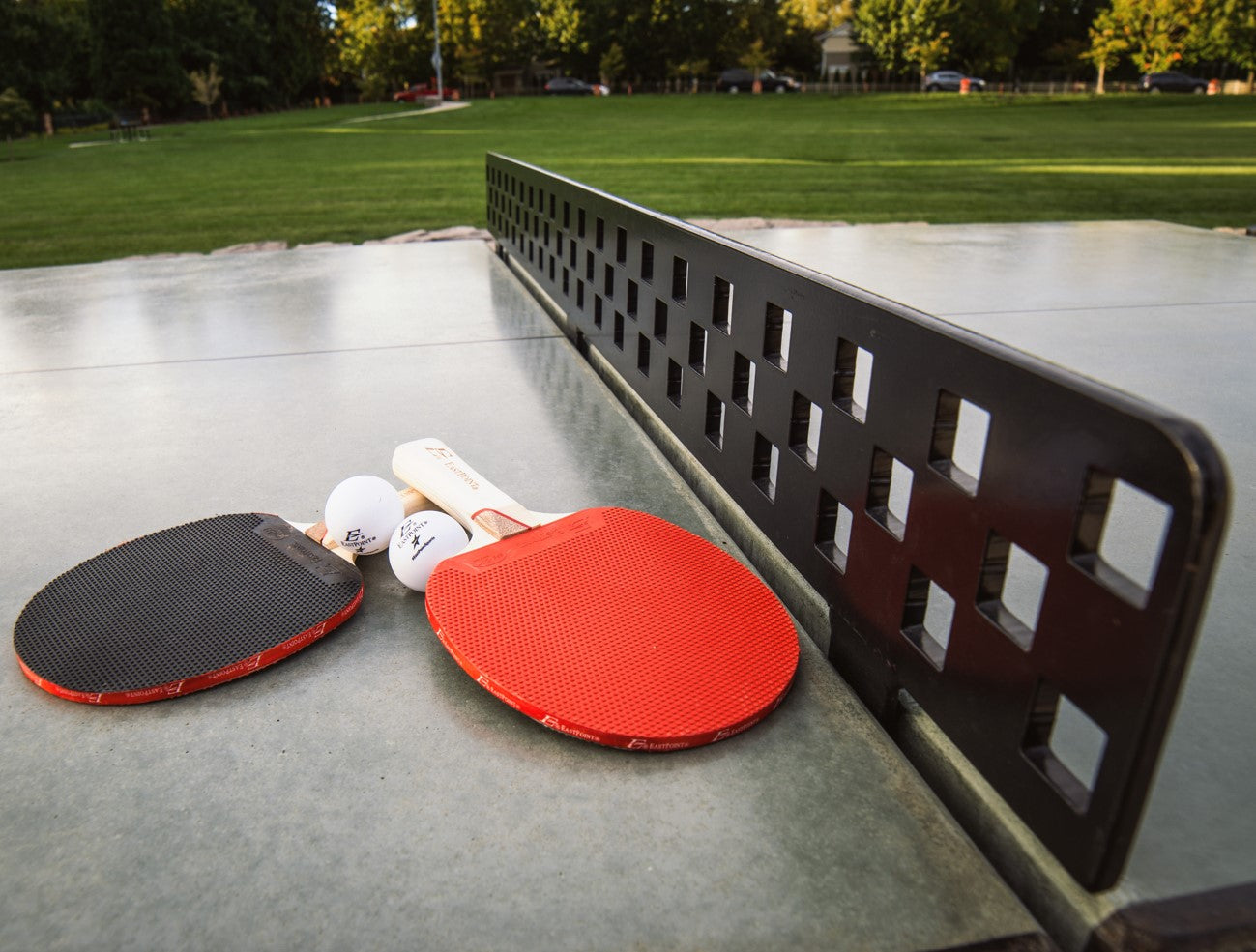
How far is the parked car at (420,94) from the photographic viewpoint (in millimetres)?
63438

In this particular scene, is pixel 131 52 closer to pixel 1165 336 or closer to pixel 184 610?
pixel 1165 336

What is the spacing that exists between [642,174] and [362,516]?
13.2 m

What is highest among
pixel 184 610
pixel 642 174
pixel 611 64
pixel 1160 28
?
pixel 1160 28

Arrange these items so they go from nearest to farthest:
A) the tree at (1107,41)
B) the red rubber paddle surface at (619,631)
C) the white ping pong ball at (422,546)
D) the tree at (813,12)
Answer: the red rubber paddle surface at (619,631) < the white ping pong ball at (422,546) < the tree at (1107,41) < the tree at (813,12)

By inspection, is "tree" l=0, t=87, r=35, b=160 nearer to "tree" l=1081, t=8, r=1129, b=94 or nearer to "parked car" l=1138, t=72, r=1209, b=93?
"tree" l=1081, t=8, r=1129, b=94

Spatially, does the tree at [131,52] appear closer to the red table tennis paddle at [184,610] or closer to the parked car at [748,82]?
the parked car at [748,82]

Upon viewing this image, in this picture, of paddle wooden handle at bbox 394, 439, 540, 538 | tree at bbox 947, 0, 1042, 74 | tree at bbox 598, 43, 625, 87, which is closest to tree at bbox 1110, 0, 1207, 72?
tree at bbox 947, 0, 1042, 74

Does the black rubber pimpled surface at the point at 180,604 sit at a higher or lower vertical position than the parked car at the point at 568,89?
higher

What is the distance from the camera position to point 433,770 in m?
1.69

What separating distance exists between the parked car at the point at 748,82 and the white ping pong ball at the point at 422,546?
6919cm

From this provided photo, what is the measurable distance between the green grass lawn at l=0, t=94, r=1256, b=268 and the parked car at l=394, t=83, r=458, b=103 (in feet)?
113

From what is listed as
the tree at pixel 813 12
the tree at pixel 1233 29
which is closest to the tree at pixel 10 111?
the tree at pixel 1233 29

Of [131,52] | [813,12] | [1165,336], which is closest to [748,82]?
[813,12]

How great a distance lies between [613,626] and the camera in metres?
1.96
